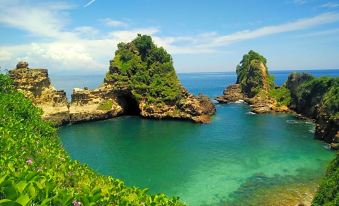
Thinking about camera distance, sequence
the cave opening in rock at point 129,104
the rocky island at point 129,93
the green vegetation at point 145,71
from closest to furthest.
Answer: the rocky island at point 129,93 < the green vegetation at point 145,71 < the cave opening in rock at point 129,104

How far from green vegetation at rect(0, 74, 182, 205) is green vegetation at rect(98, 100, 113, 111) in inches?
2357

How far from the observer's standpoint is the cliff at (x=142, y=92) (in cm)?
7900

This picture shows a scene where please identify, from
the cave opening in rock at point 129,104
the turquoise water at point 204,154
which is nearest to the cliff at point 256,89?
the turquoise water at point 204,154

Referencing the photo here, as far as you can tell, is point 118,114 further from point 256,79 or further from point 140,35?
point 256,79

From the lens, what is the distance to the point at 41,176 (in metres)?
8.20

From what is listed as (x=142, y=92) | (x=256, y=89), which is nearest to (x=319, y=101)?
(x=256, y=89)

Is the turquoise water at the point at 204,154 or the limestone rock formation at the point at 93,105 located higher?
the limestone rock formation at the point at 93,105

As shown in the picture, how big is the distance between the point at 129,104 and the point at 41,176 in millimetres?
81937

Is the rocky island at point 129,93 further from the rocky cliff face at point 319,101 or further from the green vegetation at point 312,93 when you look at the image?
the rocky cliff face at point 319,101

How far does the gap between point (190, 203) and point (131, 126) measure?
132ft

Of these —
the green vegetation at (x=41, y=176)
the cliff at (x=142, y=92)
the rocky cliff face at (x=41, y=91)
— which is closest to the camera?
the green vegetation at (x=41, y=176)

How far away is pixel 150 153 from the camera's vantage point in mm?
51594

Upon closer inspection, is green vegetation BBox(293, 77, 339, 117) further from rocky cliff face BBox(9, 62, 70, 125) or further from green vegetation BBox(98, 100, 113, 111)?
rocky cliff face BBox(9, 62, 70, 125)

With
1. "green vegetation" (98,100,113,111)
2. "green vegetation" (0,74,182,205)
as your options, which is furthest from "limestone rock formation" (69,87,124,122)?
"green vegetation" (0,74,182,205)
